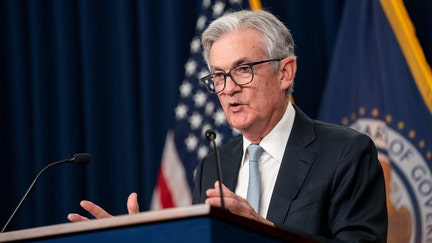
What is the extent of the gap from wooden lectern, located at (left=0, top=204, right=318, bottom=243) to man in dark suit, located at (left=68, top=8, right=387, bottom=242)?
554 millimetres

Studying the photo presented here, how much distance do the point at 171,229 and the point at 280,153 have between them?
1.18 m

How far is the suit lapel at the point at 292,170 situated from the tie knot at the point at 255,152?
123 millimetres

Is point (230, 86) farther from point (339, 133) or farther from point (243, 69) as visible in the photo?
point (339, 133)

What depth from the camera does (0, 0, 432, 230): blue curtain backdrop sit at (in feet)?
17.4

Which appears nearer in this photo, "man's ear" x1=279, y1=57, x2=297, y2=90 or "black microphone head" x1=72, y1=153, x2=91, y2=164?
"black microphone head" x1=72, y1=153, x2=91, y2=164

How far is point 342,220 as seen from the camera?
285 cm

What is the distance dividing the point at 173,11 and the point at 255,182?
7.72 feet

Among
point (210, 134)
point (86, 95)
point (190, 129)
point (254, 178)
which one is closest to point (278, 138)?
point (254, 178)

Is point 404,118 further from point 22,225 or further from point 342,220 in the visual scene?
point 22,225

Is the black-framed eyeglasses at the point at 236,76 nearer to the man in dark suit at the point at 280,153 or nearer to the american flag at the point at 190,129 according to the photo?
the man in dark suit at the point at 280,153

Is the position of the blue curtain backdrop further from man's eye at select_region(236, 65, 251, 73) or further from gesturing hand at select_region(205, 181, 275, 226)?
gesturing hand at select_region(205, 181, 275, 226)

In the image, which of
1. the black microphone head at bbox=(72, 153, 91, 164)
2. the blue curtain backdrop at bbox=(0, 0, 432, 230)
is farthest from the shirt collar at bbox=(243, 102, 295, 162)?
the blue curtain backdrop at bbox=(0, 0, 432, 230)

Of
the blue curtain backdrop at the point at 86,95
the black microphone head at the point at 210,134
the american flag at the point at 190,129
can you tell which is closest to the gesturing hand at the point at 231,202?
the black microphone head at the point at 210,134

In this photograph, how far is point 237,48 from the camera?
10.7 feet
